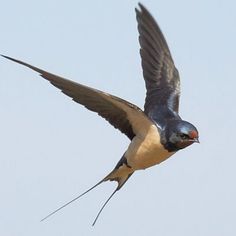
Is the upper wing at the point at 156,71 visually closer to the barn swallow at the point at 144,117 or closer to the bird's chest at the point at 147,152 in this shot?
the barn swallow at the point at 144,117

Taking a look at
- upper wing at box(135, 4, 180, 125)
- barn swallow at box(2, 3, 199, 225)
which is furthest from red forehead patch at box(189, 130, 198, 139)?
upper wing at box(135, 4, 180, 125)

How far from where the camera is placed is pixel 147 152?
19.2ft

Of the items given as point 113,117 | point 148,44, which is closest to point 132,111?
point 113,117

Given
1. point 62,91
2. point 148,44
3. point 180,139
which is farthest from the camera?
point 148,44

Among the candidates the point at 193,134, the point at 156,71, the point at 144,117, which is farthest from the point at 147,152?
the point at 156,71

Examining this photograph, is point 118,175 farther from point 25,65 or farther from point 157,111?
point 25,65

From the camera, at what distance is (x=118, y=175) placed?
6.26 metres

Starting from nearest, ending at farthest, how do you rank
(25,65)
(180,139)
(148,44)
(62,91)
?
(25,65) → (62,91) → (180,139) → (148,44)

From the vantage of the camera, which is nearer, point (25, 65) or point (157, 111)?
point (25, 65)

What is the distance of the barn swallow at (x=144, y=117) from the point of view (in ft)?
17.9

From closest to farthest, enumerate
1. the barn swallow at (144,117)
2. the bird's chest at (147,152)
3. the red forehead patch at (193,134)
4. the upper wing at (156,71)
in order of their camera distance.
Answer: the barn swallow at (144,117), the red forehead patch at (193,134), the bird's chest at (147,152), the upper wing at (156,71)

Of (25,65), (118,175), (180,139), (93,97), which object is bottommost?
(118,175)

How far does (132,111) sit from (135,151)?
11.9 inches

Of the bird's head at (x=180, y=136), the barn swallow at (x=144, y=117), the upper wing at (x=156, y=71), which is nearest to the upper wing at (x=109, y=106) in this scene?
the barn swallow at (x=144, y=117)
